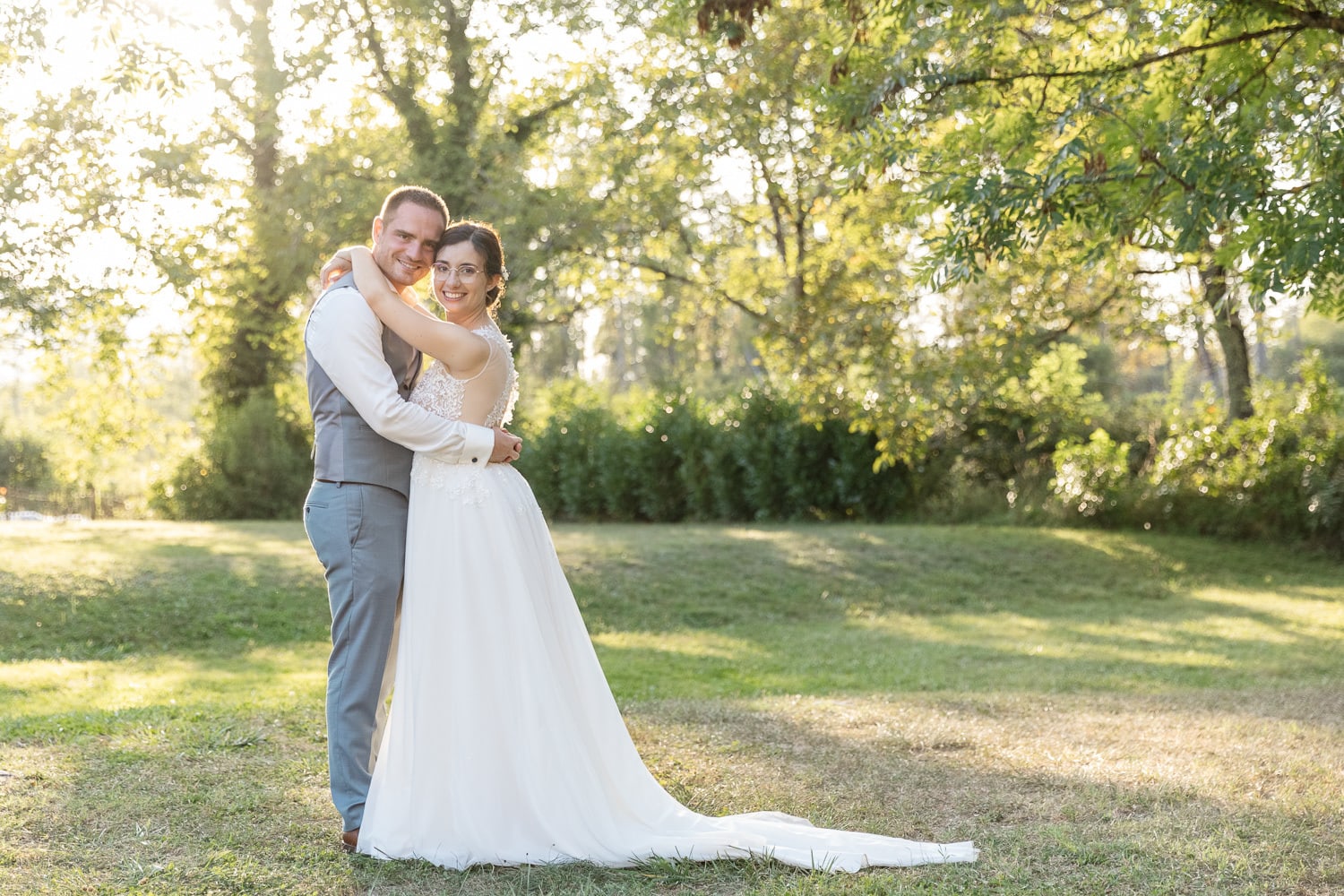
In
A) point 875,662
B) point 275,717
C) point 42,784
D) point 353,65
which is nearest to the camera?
point 42,784

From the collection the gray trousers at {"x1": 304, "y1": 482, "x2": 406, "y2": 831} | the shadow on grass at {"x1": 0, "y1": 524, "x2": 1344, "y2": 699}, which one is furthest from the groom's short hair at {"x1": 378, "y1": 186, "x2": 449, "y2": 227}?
the shadow on grass at {"x1": 0, "y1": 524, "x2": 1344, "y2": 699}

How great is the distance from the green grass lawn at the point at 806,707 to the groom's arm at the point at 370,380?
1541 mm

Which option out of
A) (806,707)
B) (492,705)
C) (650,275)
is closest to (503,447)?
(492,705)

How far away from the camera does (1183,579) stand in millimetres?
14797

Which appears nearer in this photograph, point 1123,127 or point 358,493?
point 358,493

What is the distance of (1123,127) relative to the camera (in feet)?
20.8

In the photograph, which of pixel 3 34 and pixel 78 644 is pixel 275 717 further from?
pixel 3 34

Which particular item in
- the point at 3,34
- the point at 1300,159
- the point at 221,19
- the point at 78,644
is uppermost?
the point at 221,19

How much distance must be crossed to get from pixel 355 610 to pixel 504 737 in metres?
0.74

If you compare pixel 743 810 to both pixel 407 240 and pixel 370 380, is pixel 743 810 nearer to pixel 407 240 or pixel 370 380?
pixel 370 380

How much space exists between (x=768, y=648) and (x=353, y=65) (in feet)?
42.1

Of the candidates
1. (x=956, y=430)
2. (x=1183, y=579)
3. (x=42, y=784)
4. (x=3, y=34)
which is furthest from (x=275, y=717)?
(x=956, y=430)

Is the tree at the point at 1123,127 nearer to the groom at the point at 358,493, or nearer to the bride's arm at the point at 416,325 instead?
the bride's arm at the point at 416,325

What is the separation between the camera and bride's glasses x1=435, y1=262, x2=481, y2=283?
4.62 metres
